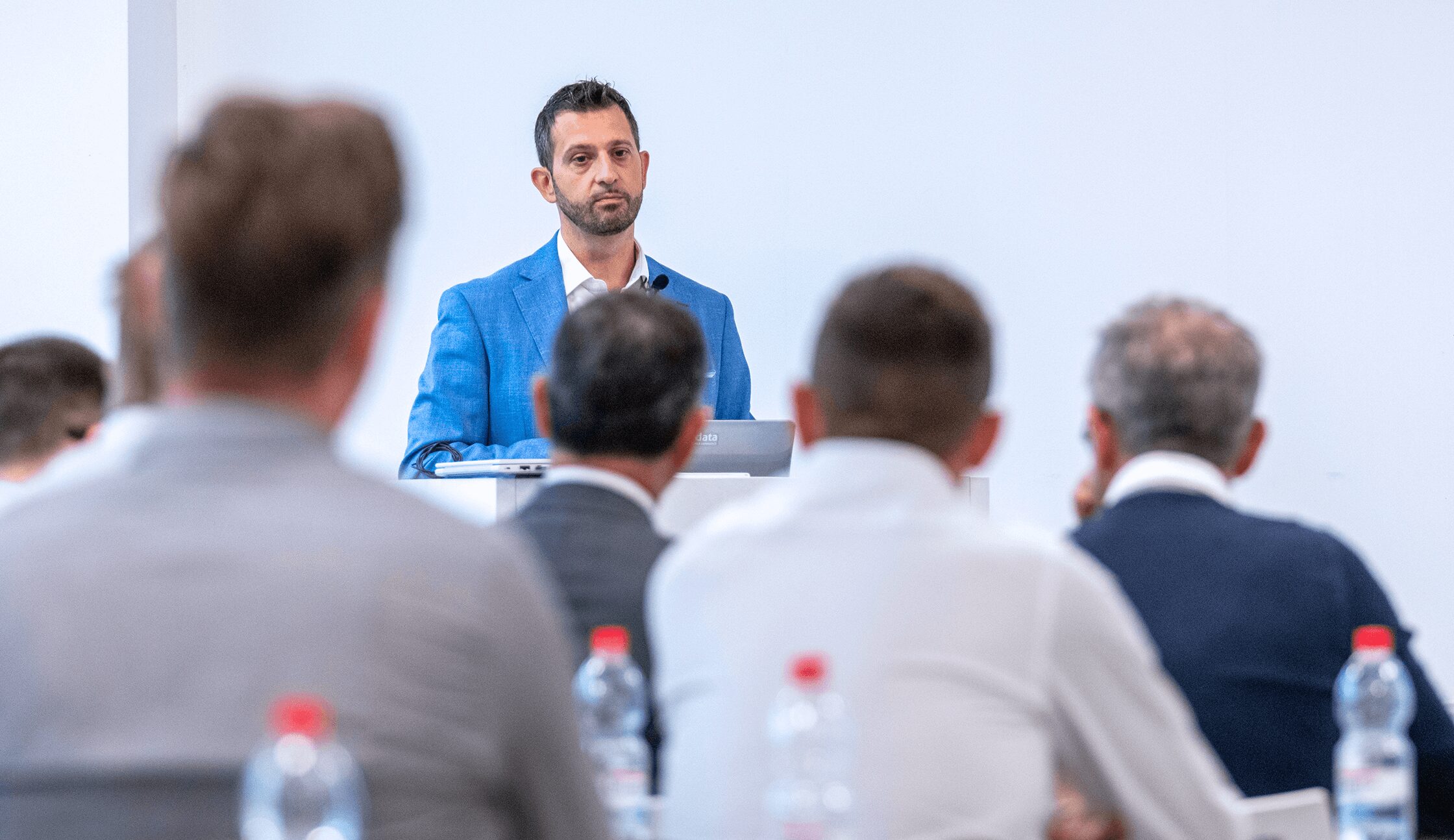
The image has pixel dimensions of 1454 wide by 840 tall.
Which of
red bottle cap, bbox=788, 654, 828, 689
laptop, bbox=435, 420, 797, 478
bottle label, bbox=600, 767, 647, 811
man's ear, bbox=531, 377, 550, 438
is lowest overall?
bottle label, bbox=600, 767, 647, 811

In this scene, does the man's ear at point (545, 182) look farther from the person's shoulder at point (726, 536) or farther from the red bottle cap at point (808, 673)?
the red bottle cap at point (808, 673)

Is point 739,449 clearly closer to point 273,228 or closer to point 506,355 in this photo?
point 506,355

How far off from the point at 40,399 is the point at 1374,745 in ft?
6.26

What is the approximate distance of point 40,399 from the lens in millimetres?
2486

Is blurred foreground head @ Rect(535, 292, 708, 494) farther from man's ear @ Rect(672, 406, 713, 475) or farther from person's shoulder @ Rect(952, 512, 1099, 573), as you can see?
person's shoulder @ Rect(952, 512, 1099, 573)

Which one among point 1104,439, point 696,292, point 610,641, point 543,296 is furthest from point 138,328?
point 696,292

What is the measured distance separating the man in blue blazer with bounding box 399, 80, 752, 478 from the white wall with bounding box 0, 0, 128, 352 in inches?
60.6

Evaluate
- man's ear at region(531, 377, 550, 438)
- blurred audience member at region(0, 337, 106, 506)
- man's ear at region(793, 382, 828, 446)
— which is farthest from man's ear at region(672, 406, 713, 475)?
blurred audience member at region(0, 337, 106, 506)

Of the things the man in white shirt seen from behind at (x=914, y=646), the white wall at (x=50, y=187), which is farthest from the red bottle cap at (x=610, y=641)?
the white wall at (x=50, y=187)

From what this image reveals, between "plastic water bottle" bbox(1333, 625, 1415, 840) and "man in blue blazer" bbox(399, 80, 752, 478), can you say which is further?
"man in blue blazer" bbox(399, 80, 752, 478)

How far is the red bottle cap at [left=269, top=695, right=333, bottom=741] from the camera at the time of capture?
100cm

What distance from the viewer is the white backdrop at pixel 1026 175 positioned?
478 centimetres

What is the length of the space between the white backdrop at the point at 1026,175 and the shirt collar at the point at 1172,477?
268cm

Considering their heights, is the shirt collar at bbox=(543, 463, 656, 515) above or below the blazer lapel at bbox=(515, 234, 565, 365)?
below
